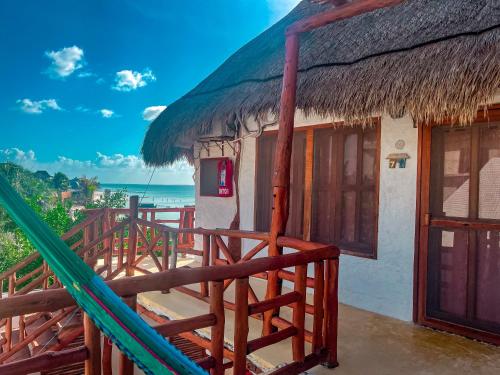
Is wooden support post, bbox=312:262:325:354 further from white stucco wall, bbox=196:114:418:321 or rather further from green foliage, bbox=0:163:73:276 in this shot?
green foliage, bbox=0:163:73:276

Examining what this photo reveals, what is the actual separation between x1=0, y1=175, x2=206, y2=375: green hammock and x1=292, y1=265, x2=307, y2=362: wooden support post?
4.39 feet

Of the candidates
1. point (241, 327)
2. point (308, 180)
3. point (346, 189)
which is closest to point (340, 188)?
point (346, 189)

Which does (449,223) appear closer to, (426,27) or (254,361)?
(426,27)

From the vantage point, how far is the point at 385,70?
3090 millimetres

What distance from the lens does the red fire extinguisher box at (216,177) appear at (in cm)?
510

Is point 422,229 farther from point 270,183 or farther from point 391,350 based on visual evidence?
point 270,183

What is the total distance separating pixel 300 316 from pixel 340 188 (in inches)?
74.4

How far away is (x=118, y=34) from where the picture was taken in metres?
30.9

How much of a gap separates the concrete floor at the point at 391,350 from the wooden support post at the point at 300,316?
18cm

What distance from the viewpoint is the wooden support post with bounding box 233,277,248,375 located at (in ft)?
6.65

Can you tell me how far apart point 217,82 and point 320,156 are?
1.98 metres

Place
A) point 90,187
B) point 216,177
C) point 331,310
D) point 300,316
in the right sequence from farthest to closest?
point 90,187 → point 216,177 → point 331,310 → point 300,316

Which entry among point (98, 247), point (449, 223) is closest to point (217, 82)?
point (449, 223)

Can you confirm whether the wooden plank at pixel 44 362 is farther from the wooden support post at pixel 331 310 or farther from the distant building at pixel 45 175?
the distant building at pixel 45 175
